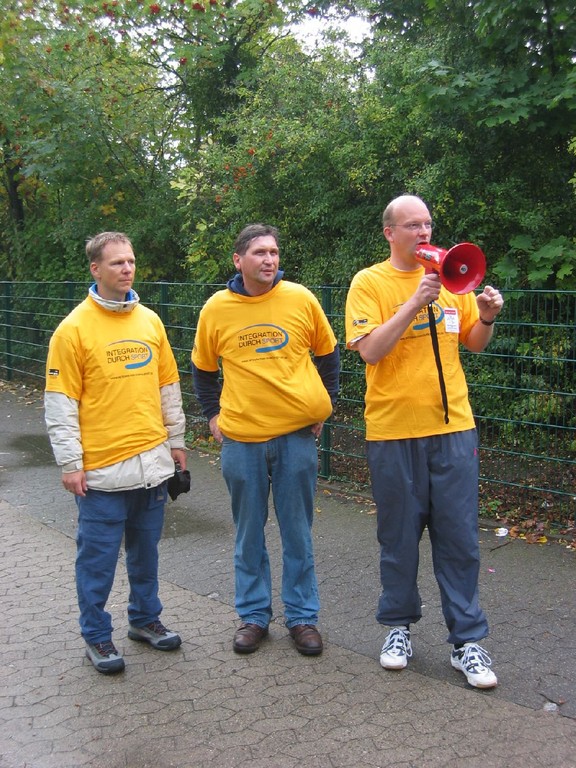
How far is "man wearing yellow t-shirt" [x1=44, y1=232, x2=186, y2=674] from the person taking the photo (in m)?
3.87

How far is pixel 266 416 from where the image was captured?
4.01m

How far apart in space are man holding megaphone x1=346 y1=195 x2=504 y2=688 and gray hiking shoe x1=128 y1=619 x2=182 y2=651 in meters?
1.10

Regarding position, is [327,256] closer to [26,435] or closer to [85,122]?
[26,435]

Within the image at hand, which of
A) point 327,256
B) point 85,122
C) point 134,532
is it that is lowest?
point 134,532

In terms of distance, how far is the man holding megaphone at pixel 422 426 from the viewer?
3.68 metres

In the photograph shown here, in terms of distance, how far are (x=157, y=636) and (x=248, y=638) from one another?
49 cm

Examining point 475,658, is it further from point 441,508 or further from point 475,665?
point 441,508

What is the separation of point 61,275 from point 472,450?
10922 mm

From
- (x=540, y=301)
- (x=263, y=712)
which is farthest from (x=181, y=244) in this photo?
(x=263, y=712)

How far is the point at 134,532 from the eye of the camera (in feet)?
13.6

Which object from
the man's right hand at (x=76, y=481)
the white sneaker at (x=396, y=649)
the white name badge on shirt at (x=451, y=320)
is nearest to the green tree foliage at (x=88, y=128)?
the man's right hand at (x=76, y=481)

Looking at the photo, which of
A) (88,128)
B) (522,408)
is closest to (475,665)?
(522,408)

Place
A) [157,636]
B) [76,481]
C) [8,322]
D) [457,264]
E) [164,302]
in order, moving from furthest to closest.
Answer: [8,322] → [164,302] → [157,636] → [76,481] → [457,264]

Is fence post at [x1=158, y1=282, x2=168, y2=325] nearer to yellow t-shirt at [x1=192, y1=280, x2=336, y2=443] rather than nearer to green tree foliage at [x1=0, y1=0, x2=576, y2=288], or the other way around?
green tree foliage at [x1=0, y1=0, x2=576, y2=288]
